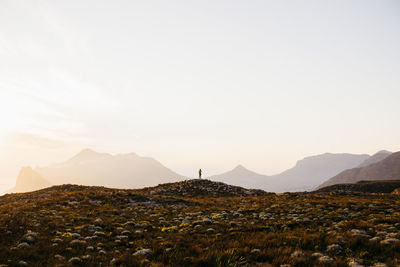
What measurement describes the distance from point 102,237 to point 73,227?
3306 mm

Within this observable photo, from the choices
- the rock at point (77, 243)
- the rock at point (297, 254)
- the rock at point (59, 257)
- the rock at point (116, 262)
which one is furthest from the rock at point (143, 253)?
the rock at point (297, 254)

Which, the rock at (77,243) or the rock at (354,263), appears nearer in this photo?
the rock at (354,263)

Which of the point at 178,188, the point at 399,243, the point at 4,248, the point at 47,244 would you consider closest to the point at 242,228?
the point at 399,243

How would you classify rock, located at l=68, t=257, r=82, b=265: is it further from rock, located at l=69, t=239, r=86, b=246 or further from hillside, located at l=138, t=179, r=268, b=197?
hillside, located at l=138, t=179, r=268, b=197

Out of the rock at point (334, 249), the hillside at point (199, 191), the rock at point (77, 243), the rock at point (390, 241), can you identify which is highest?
the rock at point (390, 241)

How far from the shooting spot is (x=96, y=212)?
2012 centimetres

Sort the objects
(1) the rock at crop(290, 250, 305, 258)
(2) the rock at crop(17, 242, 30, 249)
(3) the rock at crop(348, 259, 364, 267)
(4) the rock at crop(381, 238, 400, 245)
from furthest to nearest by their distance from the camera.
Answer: (2) the rock at crop(17, 242, 30, 249) → (4) the rock at crop(381, 238, 400, 245) → (1) the rock at crop(290, 250, 305, 258) → (3) the rock at crop(348, 259, 364, 267)

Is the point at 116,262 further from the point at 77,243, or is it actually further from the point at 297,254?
the point at 297,254

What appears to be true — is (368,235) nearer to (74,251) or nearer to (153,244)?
(153,244)

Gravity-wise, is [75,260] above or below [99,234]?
above

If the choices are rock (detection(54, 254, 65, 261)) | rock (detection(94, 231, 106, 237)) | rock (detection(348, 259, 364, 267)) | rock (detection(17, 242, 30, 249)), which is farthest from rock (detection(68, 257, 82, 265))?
rock (detection(348, 259, 364, 267))

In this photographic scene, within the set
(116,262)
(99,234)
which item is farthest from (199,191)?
(116,262)

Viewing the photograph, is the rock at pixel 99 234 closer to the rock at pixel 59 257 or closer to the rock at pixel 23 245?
the rock at pixel 23 245

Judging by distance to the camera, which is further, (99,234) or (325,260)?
(99,234)
